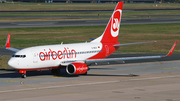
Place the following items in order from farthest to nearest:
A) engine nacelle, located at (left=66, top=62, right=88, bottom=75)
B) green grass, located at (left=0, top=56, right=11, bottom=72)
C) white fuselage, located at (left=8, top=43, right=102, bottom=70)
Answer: green grass, located at (left=0, top=56, right=11, bottom=72), engine nacelle, located at (left=66, top=62, right=88, bottom=75), white fuselage, located at (left=8, top=43, right=102, bottom=70)

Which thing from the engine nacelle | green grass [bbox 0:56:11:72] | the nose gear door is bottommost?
green grass [bbox 0:56:11:72]

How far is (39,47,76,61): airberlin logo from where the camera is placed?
137 feet

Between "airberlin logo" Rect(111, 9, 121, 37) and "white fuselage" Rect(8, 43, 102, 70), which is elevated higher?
"airberlin logo" Rect(111, 9, 121, 37)

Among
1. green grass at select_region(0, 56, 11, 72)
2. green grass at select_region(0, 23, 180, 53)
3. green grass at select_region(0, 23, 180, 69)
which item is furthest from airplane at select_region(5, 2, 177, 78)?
green grass at select_region(0, 23, 180, 53)

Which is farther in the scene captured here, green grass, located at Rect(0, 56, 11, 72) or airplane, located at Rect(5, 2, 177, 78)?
green grass, located at Rect(0, 56, 11, 72)

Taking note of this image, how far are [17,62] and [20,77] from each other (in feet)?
11.8

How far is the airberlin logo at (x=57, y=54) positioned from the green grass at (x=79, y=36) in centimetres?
2905

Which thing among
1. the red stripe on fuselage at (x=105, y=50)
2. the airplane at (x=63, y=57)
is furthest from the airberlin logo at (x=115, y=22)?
the red stripe on fuselage at (x=105, y=50)

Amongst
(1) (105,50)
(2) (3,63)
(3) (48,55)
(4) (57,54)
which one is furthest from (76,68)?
(2) (3,63)

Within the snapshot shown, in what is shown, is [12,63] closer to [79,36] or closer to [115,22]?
[115,22]

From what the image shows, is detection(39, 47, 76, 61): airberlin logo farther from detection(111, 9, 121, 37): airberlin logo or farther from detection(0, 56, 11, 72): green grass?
detection(0, 56, 11, 72): green grass

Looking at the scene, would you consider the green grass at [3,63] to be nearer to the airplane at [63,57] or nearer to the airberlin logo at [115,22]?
the airplane at [63,57]

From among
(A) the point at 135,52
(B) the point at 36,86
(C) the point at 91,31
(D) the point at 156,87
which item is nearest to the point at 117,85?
(D) the point at 156,87

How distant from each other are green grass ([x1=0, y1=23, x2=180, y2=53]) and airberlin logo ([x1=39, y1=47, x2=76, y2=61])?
95.3 feet
